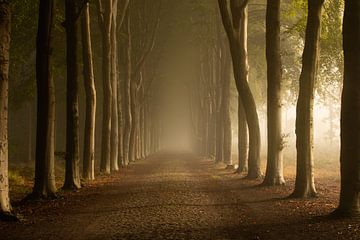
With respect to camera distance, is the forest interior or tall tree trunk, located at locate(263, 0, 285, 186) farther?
tall tree trunk, located at locate(263, 0, 285, 186)

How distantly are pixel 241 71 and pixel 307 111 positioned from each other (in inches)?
273

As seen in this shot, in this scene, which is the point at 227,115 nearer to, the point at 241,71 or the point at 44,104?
the point at 241,71

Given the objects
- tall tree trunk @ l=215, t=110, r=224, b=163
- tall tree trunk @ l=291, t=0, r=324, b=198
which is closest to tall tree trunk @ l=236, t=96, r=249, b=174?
tall tree trunk @ l=291, t=0, r=324, b=198

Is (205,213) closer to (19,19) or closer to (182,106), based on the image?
(19,19)

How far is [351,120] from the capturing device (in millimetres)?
10812

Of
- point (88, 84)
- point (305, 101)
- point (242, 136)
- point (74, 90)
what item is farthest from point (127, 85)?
point (305, 101)

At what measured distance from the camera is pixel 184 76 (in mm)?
69312

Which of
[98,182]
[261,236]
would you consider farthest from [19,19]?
[261,236]

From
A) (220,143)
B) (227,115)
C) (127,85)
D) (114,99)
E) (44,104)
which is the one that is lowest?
(220,143)

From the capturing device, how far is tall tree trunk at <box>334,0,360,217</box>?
10.7 m

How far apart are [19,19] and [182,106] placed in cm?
7554

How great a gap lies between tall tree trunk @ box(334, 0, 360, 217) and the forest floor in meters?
0.61

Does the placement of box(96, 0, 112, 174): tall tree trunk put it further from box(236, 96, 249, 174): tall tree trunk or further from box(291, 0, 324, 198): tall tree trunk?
box(291, 0, 324, 198): tall tree trunk

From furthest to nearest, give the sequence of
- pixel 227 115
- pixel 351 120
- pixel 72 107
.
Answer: pixel 227 115
pixel 72 107
pixel 351 120
